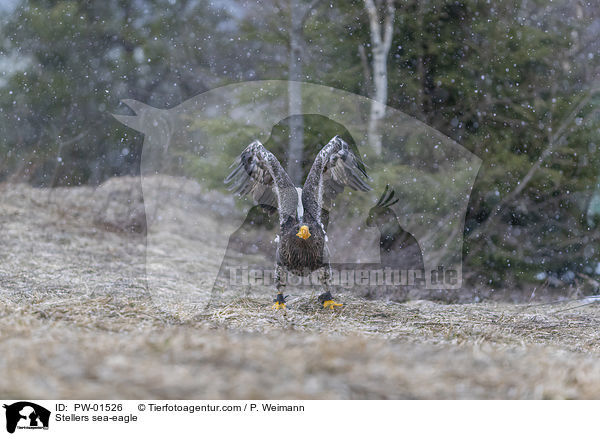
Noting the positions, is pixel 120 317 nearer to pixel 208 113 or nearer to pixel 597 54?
pixel 208 113

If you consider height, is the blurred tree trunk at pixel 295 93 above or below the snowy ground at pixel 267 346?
above

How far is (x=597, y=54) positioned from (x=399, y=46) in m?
2.49

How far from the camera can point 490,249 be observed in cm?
598

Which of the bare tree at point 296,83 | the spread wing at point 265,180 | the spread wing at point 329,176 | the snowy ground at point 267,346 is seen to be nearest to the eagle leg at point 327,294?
the snowy ground at point 267,346

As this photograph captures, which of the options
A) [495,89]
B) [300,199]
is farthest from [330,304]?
[495,89]

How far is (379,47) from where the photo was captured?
603 cm

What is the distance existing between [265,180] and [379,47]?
2787mm

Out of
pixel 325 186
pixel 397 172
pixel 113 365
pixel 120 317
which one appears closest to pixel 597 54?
pixel 397 172

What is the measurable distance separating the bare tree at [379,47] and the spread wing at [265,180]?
6.93ft

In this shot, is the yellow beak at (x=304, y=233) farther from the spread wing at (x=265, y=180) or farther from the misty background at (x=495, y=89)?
the misty background at (x=495, y=89)

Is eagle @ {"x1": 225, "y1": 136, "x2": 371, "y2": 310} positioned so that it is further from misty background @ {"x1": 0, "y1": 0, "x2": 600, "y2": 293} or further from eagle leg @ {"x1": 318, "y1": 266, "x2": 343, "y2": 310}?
misty background @ {"x1": 0, "y1": 0, "x2": 600, "y2": 293}

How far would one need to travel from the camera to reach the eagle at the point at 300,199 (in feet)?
13.3

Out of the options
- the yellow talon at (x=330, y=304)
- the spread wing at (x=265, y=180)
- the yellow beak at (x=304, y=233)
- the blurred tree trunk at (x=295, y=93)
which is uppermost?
the blurred tree trunk at (x=295, y=93)

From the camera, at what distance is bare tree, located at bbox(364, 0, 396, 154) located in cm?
601
